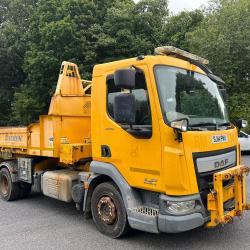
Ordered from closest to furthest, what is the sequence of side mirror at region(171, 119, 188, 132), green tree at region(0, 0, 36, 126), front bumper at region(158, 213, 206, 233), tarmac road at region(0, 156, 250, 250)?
side mirror at region(171, 119, 188, 132) → front bumper at region(158, 213, 206, 233) → tarmac road at region(0, 156, 250, 250) → green tree at region(0, 0, 36, 126)

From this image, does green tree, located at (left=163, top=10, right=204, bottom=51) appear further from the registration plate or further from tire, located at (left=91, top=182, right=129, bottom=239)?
tire, located at (left=91, top=182, right=129, bottom=239)

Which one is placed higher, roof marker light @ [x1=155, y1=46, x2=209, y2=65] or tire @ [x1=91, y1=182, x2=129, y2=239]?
roof marker light @ [x1=155, y1=46, x2=209, y2=65]

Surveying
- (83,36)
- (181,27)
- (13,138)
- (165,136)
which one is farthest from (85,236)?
(181,27)

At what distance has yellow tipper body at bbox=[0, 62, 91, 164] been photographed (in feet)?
23.6

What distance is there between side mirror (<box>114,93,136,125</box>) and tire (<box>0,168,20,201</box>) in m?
4.44

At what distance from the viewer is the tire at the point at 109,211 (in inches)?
235

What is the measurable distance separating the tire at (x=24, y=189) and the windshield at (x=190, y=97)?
493cm

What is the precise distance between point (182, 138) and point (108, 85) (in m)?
1.67

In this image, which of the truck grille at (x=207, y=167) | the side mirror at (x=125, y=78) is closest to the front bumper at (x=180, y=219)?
the truck grille at (x=207, y=167)

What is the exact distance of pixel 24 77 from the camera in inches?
1262

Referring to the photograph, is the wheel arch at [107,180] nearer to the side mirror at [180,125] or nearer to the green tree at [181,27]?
the side mirror at [180,125]

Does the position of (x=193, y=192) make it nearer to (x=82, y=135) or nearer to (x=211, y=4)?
(x=82, y=135)

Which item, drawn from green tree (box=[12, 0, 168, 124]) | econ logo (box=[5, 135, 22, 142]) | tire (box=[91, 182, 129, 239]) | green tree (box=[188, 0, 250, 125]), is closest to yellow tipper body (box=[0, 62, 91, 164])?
econ logo (box=[5, 135, 22, 142])

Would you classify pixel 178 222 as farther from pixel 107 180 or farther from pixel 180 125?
pixel 107 180
